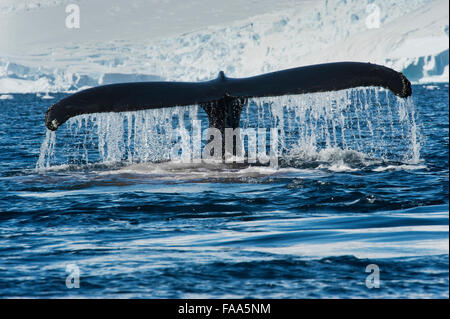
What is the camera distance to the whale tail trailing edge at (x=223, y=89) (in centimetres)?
877

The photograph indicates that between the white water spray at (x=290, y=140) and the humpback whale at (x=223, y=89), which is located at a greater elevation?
the humpback whale at (x=223, y=89)

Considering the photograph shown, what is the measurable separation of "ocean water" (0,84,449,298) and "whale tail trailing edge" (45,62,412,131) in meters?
0.21

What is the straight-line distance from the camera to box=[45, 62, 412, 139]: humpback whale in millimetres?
8773

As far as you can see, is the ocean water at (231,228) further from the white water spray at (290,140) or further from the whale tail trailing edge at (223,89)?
the whale tail trailing edge at (223,89)

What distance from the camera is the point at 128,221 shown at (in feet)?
24.7

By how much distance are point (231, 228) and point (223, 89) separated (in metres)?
3.15

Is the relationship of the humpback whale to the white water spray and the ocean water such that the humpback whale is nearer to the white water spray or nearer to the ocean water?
the white water spray

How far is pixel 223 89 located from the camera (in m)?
9.77

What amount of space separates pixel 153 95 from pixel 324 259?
429cm

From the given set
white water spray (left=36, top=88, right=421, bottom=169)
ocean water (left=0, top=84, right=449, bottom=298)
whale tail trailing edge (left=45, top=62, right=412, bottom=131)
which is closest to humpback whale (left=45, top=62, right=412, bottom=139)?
whale tail trailing edge (left=45, top=62, right=412, bottom=131)

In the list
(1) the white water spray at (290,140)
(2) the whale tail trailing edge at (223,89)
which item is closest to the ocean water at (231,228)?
(1) the white water spray at (290,140)

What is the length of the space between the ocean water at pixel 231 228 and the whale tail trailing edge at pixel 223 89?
0.70 ft

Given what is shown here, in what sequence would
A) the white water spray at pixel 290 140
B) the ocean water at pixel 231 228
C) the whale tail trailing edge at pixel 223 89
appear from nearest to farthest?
the ocean water at pixel 231 228 < the whale tail trailing edge at pixel 223 89 < the white water spray at pixel 290 140
